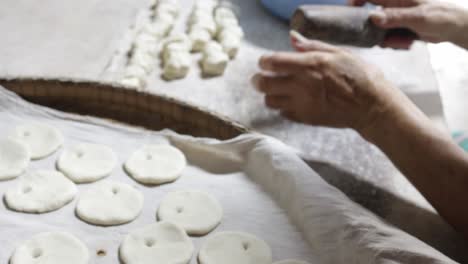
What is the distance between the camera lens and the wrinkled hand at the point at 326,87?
1.15 meters

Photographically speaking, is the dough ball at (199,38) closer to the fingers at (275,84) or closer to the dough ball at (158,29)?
the dough ball at (158,29)

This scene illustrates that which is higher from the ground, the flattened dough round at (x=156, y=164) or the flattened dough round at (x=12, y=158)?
the flattened dough round at (x=156, y=164)

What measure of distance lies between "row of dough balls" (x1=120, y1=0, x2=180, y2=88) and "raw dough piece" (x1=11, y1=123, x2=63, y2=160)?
325 mm

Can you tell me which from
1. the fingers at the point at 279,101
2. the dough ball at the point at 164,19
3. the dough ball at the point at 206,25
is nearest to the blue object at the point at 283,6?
the dough ball at the point at 206,25

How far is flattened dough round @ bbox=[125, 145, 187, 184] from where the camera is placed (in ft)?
3.76

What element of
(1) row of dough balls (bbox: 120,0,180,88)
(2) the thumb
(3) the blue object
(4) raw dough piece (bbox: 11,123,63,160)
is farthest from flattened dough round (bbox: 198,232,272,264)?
(3) the blue object

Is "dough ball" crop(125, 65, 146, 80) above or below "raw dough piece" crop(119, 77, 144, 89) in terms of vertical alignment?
above

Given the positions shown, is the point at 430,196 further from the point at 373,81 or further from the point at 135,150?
the point at 135,150

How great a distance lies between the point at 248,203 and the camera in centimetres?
112

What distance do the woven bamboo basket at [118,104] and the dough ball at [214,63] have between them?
16.3 inches

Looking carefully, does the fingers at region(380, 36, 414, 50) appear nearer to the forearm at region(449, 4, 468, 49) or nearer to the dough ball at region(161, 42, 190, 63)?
the forearm at region(449, 4, 468, 49)

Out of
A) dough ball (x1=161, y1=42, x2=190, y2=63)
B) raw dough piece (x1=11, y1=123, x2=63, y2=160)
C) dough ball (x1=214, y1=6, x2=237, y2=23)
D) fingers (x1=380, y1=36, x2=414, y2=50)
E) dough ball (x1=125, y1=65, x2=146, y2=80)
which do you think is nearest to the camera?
raw dough piece (x1=11, y1=123, x2=63, y2=160)

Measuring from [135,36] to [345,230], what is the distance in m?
1.20

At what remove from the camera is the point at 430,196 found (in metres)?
1.07
